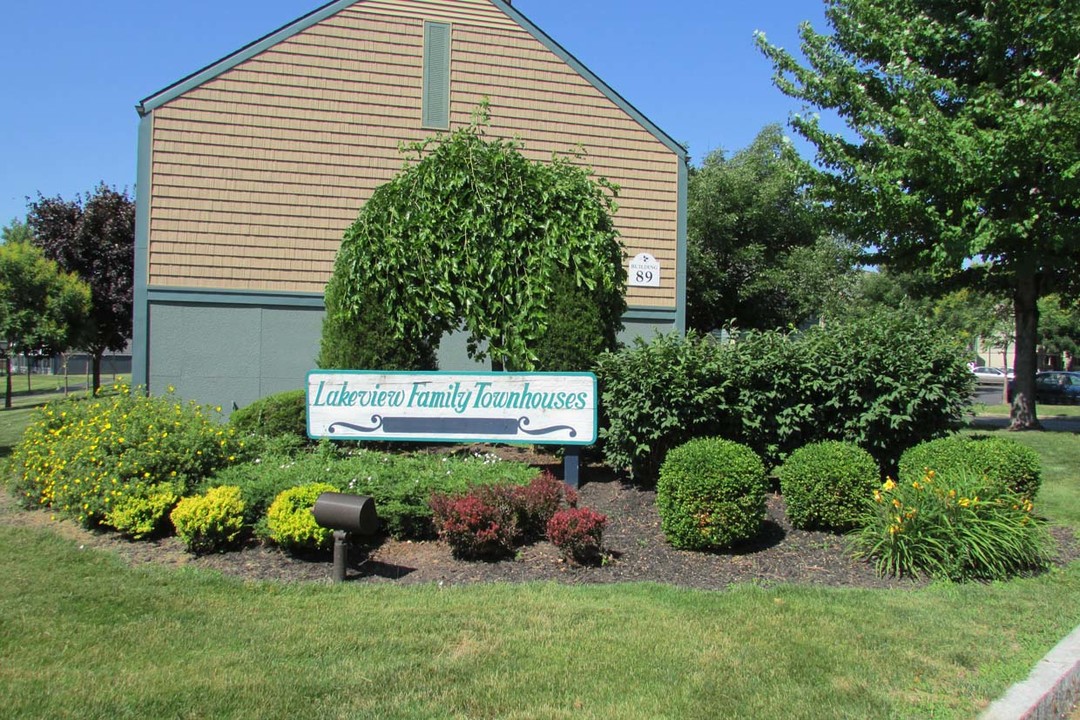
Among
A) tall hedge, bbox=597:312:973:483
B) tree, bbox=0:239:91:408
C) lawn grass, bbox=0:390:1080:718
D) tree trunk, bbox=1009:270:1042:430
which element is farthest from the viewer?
tree, bbox=0:239:91:408

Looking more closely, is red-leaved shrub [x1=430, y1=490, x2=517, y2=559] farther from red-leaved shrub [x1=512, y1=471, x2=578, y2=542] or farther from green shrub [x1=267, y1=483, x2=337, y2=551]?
green shrub [x1=267, y1=483, x2=337, y2=551]

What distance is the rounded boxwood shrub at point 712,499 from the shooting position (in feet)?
20.9

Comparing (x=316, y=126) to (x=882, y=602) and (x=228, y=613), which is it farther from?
(x=882, y=602)

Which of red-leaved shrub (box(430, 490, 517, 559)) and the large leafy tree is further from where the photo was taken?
the large leafy tree

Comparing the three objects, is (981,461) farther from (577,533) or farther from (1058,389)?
(1058,389)

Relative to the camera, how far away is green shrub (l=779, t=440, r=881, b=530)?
683 centimetres

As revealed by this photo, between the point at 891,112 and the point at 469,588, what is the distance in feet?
38.5

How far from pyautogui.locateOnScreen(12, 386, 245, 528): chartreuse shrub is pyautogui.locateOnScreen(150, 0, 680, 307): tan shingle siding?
14.1 feet

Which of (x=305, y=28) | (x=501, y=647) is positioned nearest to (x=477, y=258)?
(x=501, y=647)

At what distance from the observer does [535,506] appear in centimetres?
654

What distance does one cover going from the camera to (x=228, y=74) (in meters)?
12.4

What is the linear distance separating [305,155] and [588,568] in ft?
28.5

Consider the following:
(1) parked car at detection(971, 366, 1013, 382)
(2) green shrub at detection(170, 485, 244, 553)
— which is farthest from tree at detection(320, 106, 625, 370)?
(1) parked car at detection(971, 366, 1013, 382)

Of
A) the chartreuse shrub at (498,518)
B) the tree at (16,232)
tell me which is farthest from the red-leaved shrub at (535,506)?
the tree at (16,232)
